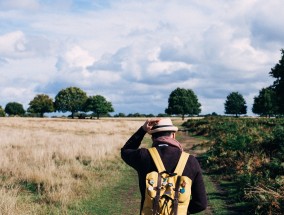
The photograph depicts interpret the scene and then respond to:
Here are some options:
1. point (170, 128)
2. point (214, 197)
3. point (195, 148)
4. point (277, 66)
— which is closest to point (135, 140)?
point (170, 128)

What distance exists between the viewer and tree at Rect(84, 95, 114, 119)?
114 m

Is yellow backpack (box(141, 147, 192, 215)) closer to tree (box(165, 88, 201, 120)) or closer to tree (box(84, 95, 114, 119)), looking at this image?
tree (box(165, 88, 201, 120))

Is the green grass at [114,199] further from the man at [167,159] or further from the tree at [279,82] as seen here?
the tree at [279,82]

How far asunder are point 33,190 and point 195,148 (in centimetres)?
1355

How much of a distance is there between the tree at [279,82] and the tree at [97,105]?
71003 mm

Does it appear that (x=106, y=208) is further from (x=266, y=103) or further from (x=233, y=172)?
(x=266, y=103)

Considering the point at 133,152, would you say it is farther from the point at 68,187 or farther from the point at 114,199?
the point at 68,187

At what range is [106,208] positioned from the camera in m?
9.73

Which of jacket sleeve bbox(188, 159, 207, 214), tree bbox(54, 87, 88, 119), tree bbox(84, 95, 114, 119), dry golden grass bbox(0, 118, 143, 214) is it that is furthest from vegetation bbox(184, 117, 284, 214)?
tree bbox(54, 87, 88, 119)

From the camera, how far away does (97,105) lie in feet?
374

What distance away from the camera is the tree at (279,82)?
46.6 m

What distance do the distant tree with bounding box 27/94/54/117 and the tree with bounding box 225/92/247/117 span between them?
5484 cm

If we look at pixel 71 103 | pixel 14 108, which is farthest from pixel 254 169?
pixel 14 108

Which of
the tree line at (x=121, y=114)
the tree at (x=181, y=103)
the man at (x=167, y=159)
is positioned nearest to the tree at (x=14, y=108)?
the tree line at (x=121, y=114)
